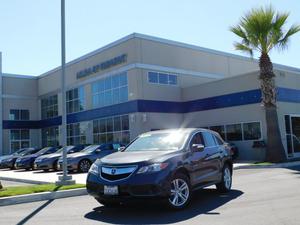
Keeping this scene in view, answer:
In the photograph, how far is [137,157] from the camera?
314 inches

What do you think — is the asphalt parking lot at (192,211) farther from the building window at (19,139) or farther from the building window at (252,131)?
the building window at (19,139)

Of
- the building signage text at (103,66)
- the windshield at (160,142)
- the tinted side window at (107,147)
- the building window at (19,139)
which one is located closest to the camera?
the windshield at (160,142)

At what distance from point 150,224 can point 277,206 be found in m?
2.77

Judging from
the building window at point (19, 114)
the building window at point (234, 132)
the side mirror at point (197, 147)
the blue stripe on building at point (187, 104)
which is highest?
the building window at point (19, 114)

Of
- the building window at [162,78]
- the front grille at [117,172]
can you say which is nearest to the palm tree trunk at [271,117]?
the building window at [162,78]

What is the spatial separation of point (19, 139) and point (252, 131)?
84.8 feet

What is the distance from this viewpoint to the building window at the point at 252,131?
2542cm

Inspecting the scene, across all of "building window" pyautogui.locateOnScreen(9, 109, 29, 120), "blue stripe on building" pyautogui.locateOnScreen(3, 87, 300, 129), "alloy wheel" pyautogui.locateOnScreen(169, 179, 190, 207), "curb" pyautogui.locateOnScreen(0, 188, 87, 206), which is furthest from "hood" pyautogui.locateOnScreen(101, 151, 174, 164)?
"building window" pyautogui.locateOnScreen(9, 109, 29, 120)

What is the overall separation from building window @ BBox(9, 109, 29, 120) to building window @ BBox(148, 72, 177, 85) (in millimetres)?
19298

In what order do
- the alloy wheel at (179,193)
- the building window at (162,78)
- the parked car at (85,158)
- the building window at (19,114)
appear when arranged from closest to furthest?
the alloy wheel at (179,193), the parked car at (85,158), the building window at (162,78), the building window at (19,114)

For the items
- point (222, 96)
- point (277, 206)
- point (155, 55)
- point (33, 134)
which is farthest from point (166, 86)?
point (277, 206)

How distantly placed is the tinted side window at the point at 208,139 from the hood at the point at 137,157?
1856mm

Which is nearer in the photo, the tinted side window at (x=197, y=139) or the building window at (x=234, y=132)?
the tinted side window at (x=197, y=139)

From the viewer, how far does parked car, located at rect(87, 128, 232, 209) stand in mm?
7485
